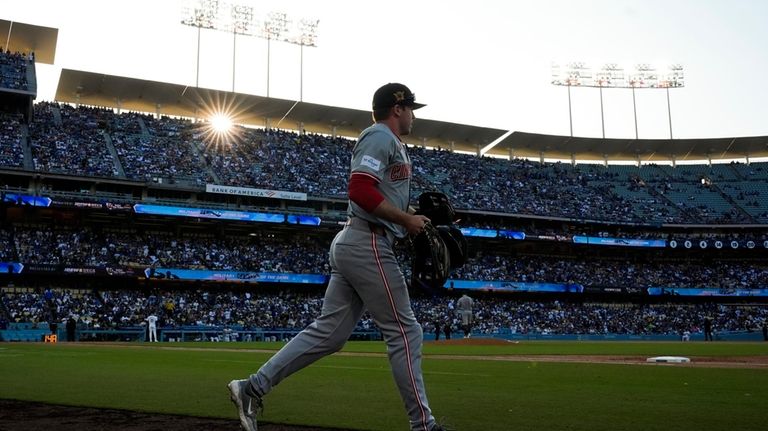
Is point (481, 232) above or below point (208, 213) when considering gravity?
below

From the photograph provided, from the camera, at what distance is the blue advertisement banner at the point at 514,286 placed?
5009cm

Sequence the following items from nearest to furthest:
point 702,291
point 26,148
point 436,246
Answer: point 436,246 → point 26,148 → point 702,291

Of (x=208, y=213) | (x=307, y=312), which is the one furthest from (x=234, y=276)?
(x=307, y=312)

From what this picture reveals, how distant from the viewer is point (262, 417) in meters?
5.58

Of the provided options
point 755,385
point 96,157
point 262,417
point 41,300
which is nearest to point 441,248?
point 262,417

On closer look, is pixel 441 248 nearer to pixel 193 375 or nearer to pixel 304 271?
pixel 193 375

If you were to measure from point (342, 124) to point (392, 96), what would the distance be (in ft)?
182

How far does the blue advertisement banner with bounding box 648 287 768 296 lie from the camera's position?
55.8 metres

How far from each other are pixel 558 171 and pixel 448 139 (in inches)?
417

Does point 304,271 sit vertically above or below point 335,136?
below

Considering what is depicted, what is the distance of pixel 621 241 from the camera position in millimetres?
57156

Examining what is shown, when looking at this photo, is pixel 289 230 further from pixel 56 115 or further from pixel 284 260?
pixel 56 115

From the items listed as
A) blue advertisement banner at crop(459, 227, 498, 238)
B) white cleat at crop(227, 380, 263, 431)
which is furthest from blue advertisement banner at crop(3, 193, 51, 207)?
white cleat at crop(227, 380, 263, 431)

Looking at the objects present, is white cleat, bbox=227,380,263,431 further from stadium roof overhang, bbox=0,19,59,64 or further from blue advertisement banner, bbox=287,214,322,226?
stadium roof overhang, bbox=0,19,59,64
